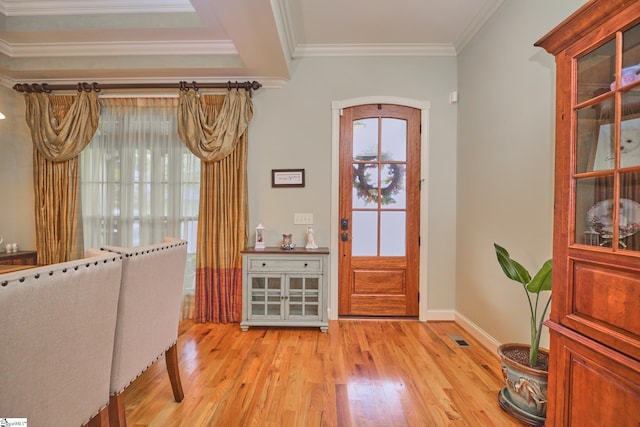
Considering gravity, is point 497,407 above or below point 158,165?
below

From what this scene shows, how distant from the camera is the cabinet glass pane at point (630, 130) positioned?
1.08m

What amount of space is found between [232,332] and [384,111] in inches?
111

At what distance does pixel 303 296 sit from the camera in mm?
2934

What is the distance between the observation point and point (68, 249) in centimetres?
317

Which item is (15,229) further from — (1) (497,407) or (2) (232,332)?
(1) (497,407)

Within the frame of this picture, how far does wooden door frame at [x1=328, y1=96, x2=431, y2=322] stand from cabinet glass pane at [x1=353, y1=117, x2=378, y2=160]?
19 cm

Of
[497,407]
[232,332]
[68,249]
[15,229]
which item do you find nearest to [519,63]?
[497,407]

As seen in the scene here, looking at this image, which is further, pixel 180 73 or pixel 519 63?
pixel 180 73

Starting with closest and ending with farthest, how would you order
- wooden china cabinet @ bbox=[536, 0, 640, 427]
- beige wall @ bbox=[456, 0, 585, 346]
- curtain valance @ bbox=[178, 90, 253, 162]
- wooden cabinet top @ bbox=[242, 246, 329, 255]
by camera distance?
wooden china cabinet @ bbox=[536, 0, 640, 427], beige wall @ bbox=[456, 0, 585, 346], wooden cabinet top @ bbox=[242, 246, 329, 255], curtain valance @ bbox=[178, 90, 253, 162]

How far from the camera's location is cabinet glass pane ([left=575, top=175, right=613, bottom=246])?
118 cm

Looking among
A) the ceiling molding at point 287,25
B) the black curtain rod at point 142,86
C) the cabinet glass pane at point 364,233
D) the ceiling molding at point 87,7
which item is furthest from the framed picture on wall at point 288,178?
the ceiling molding at point 87,7

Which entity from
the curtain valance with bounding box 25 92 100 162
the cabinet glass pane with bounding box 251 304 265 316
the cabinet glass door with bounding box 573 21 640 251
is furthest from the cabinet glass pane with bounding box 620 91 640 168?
the curtain valance with bounding box 25 92 100 162

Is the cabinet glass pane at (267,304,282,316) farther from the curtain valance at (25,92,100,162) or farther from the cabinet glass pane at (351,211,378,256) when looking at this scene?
the curtain valance at (25,92,100,162)

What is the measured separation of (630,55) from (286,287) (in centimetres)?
273
